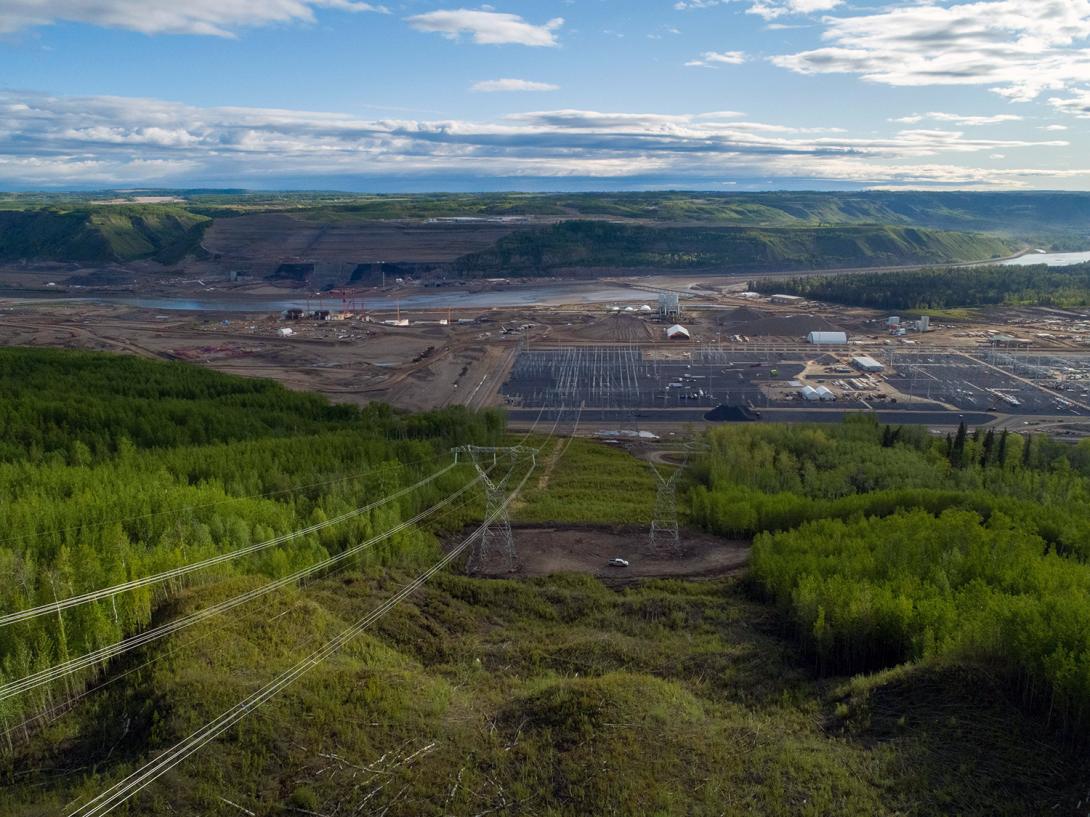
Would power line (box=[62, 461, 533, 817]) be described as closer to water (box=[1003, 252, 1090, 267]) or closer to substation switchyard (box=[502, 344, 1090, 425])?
substation switchyard (box=[502, 344, 1090, 425])

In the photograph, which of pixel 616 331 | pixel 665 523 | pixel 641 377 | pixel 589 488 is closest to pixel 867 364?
pixel 641 377

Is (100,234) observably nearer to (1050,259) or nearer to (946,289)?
(946,289)

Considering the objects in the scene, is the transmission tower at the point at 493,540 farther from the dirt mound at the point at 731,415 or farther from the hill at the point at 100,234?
the hill at the point at 100,234

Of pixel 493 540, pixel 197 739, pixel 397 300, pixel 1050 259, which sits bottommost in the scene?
pixel 493 540

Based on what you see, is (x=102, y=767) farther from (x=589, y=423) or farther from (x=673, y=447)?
(x=589, y=423)

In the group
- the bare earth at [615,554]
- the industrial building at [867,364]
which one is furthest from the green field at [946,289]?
the bare earth at [615,554]

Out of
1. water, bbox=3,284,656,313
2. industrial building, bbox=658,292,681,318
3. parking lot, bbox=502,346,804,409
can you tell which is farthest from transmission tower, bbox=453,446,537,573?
water, bbox=3,284,656,313
